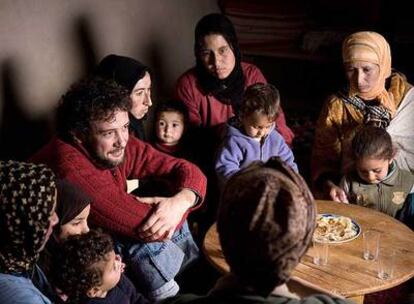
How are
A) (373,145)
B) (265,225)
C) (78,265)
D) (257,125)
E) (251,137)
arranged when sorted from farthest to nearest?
1. (251,137)
2. (257,125)
3. (373,145)
4. (78,265)
5. (265,225)

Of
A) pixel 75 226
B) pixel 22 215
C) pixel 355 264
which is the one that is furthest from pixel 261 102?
pixel 22 215

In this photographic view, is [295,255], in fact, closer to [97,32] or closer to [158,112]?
[158,112]

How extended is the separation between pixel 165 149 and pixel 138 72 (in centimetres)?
55

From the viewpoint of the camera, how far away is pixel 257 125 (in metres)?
2.99

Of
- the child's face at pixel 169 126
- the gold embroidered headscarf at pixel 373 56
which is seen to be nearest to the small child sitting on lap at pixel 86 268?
the child's face at pixel 169 126

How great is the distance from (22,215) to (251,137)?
5.23 ft

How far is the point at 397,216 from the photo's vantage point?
295 cm

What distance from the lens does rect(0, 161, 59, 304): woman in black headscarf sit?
1721 millimetres

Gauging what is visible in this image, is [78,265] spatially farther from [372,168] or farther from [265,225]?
[372,168]

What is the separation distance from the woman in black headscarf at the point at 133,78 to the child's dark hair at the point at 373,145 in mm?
1107

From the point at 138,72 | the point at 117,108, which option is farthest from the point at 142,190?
the point at 117,108

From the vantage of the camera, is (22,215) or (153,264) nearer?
(22,215)

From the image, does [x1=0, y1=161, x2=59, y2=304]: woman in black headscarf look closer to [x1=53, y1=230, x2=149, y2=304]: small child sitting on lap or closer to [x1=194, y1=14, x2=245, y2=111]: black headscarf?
[x1=53, y1=230, x2=149, y2=304]: small child sitting on lap

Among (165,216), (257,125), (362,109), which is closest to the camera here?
(165,216)
